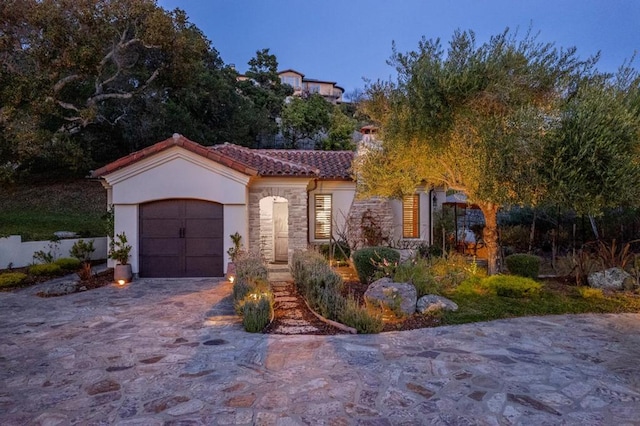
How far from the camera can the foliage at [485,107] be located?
29.5ft

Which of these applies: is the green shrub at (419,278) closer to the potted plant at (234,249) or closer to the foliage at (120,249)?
the potted plant at (234,249)

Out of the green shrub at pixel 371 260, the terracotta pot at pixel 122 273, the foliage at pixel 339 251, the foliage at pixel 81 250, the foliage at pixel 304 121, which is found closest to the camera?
the green shrub at pixel 371 260

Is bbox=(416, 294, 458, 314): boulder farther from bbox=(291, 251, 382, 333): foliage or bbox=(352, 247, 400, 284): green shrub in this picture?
bbox=(352, 247, 400, 284): green shrub

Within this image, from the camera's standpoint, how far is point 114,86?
867 inches

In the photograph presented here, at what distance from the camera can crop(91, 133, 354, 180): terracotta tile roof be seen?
12.6m

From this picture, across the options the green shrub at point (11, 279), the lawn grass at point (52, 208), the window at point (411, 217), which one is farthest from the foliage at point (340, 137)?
the green shrub at point (11, 279)

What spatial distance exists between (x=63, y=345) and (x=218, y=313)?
2854 millimetres

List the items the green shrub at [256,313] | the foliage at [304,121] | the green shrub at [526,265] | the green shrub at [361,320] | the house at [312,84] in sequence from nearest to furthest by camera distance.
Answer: the green shrub at [361,320], the green shrub at [256,313], the green shrub at [526,265], the foliage at [304,121], the house at [312,84]

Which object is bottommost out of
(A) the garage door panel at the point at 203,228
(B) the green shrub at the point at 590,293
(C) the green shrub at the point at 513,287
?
(B) the green shrub at the point at 590,293

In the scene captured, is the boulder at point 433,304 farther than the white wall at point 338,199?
No

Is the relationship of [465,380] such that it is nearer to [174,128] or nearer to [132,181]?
[132,181]

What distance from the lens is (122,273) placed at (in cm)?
1215

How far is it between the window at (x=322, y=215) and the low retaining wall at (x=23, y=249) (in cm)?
894

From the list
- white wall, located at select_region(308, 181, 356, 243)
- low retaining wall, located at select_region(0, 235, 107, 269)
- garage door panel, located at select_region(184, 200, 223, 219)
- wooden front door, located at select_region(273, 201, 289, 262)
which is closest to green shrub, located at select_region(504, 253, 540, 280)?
white wall, located at select_region(308, 181, 356, 243)
